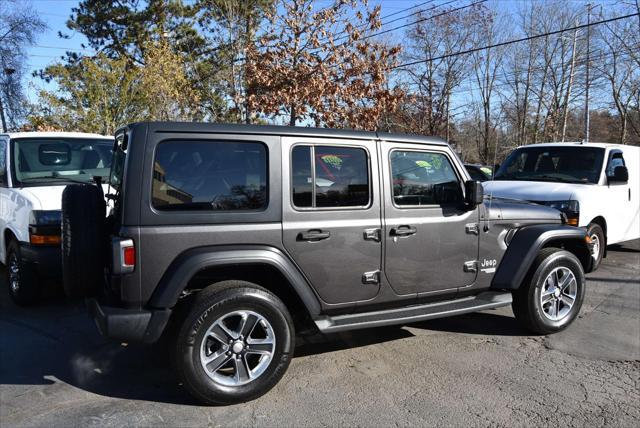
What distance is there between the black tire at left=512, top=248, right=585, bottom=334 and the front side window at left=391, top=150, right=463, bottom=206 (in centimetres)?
111

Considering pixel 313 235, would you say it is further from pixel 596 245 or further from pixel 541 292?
pixel 596 245

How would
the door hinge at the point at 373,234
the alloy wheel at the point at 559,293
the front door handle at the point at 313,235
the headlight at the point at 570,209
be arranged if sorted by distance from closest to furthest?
the front door handle at the point at 313,235
the door hinge at the point at 373,234
the alloy wheel at the point at 559,293
the headlight at the point at 570,209

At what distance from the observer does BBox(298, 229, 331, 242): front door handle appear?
3.78m

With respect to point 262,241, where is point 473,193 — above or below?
above

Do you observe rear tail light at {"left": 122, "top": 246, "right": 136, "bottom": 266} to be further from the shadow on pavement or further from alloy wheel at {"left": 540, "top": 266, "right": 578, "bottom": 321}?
alloy wheel at {"left": 540, "top": 266, "right": 578, "bottom": 321}


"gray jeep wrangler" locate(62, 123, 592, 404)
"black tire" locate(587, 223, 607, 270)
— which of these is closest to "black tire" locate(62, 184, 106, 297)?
"gray jeep wrangler" locate(62, 123, 592, 404)

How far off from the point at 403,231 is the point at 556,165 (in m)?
5.53

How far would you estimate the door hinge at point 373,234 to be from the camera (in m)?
4.04

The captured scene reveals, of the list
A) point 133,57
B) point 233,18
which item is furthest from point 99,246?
point 133,57

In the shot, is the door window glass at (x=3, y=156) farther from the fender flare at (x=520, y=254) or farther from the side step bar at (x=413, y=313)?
the fender flare at (x=520, y=254)

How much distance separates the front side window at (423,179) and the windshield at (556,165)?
457 cm

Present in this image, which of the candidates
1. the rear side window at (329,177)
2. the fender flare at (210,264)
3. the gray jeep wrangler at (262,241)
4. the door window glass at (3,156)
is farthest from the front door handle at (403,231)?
the door window glass at (3,156)

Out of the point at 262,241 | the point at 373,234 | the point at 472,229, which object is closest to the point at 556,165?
the point at 472,229

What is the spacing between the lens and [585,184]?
801 cm
